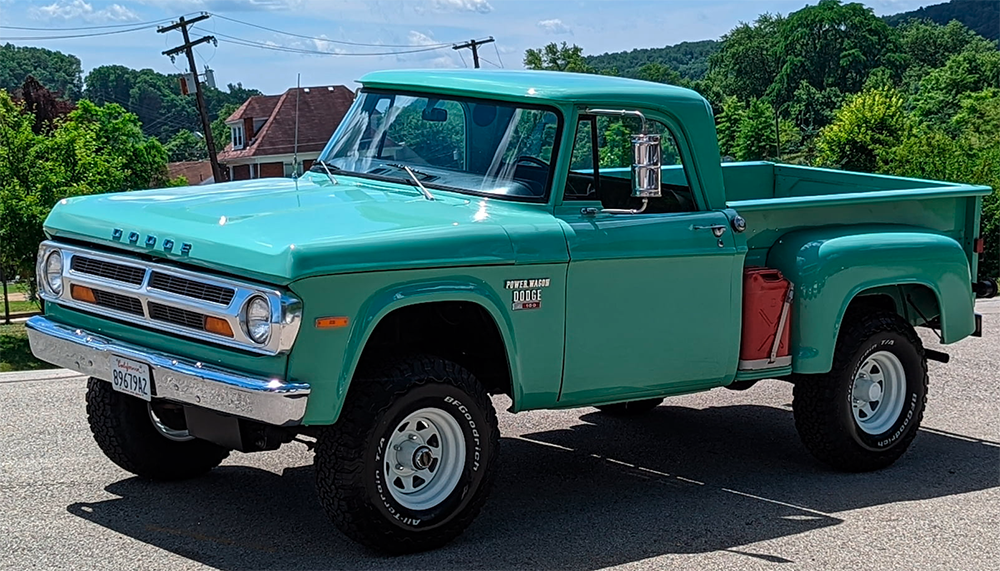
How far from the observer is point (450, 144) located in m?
6.41

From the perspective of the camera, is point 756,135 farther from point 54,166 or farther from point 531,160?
point 531,160

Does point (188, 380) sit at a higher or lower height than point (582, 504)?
higher

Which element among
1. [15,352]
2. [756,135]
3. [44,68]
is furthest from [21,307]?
[44,68]

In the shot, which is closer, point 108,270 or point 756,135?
point 108,270

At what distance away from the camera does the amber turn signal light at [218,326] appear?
5.14 m

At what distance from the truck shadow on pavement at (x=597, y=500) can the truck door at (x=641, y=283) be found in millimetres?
621

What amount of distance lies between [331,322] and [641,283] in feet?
5.73

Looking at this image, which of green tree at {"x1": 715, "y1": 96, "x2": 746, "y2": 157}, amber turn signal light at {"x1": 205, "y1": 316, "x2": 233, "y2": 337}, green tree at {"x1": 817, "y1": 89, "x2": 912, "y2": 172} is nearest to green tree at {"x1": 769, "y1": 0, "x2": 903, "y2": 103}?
green tree at {"x1": 715, "y1": 96, "x2": 746, "y2": 157}

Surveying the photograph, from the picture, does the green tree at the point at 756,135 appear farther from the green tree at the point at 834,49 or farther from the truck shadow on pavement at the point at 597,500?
the truck shadow on pavement at the point at 597,500

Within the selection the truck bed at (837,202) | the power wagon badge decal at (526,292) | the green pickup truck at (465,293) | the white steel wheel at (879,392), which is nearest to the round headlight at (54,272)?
the green pickup truck at (465,293)

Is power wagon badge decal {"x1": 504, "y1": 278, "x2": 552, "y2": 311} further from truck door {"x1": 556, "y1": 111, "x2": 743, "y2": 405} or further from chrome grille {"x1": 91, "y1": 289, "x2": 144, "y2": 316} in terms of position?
chrome grille {"x1": 91, "y1": 289, "x2": 144, "y2": 316}

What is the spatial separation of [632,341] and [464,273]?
112 centimetres

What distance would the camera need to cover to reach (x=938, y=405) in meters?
9.02

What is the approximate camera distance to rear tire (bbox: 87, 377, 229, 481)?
6301 millimetres
